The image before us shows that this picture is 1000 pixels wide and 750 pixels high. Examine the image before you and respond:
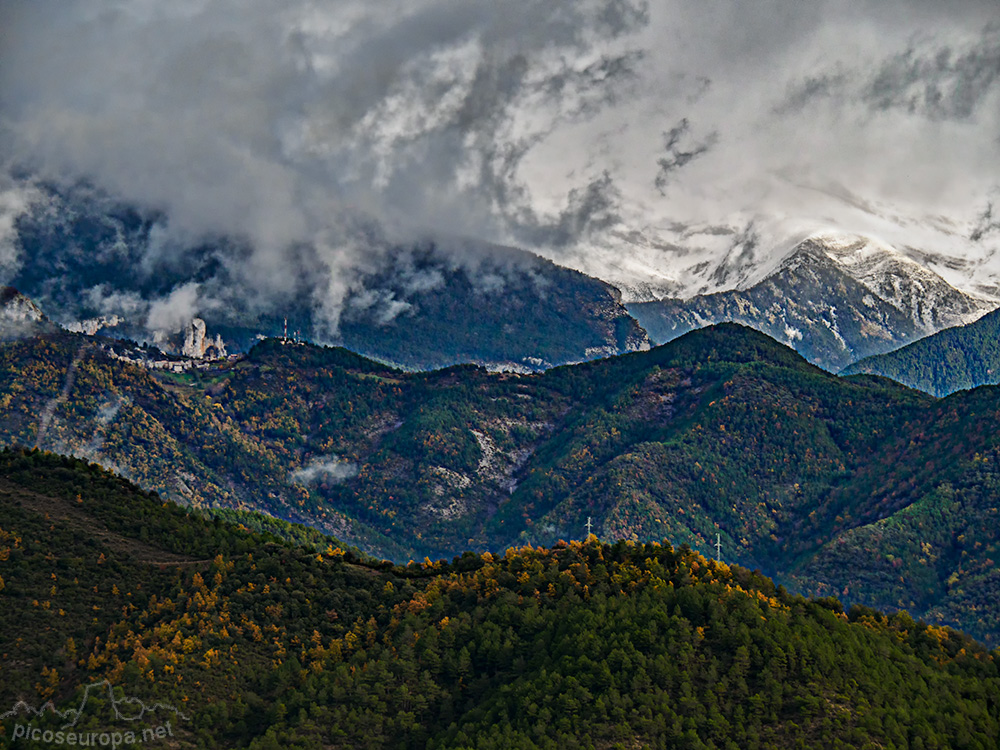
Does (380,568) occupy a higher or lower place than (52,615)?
higher

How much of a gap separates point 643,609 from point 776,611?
13.1 m

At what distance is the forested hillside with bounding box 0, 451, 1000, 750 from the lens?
5079 inches

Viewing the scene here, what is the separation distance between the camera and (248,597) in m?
153

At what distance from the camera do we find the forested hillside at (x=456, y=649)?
129000 millimetres

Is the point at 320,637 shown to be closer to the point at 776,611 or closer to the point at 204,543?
the point at 204,543

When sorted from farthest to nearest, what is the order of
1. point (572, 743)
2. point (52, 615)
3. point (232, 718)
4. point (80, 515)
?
1. point (80, 515)
2. point (52, 615)
3. point (232, 718)
4. point (572, 743)

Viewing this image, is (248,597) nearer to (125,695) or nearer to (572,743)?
(125,695)

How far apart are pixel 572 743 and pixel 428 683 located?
20.4 m

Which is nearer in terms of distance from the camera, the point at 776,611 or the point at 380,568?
the point at 776,611

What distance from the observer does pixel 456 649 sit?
145 m

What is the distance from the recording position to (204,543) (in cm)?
16525

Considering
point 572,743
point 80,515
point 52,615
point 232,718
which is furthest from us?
point 80,515

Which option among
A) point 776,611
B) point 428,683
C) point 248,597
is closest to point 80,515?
point 248,597

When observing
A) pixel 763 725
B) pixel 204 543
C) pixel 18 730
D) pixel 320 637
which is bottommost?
pixel 18 730
